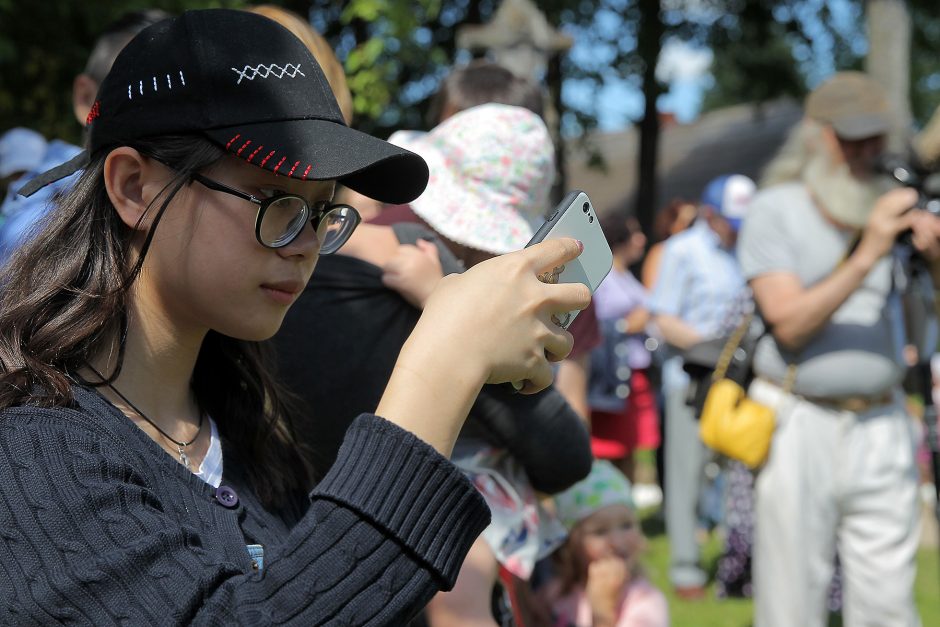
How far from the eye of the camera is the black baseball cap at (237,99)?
128 cm

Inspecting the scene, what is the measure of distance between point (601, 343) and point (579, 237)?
2.33 metres

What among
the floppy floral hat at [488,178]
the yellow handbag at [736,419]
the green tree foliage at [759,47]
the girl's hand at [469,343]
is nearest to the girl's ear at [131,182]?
the girl's hand at [469,343]

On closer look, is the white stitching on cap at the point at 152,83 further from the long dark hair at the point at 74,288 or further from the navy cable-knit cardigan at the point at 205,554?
the navy cable-knit cardigan at the point at 205,554

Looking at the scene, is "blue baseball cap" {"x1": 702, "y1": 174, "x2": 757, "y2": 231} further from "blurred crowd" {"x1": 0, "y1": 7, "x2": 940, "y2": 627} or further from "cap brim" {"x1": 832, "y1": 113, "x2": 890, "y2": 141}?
"cap brim" {"x1": 832, "y1": 113, "x2": 890, "y2": 141}

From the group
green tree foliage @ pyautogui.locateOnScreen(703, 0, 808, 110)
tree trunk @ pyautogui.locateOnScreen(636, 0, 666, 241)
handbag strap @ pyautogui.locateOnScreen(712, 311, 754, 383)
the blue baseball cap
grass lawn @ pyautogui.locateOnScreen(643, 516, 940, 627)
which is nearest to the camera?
handbag strap @ pyautogui.locateOnScreen(712, 311, 754, 383)

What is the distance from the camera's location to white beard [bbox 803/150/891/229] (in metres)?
3.55

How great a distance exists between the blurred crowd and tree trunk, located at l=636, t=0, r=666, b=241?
1372 centimetres

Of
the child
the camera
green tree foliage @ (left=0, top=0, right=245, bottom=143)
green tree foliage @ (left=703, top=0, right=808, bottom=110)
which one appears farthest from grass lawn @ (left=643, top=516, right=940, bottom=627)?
green tree foliage @ (left=703, top=0, right=808, bottom=110)

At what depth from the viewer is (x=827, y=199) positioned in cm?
358

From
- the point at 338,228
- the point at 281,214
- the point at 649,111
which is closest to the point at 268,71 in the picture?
the point at 281,214

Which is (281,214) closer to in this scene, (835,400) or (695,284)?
(835,400)

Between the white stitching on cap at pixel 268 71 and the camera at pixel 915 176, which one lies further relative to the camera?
the camera at pixel 915 176

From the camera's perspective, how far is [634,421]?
22.4ft

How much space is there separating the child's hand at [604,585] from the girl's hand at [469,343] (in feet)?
7.95
